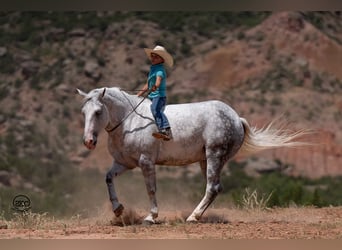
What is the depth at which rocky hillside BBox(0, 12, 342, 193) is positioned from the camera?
2970 centimetres

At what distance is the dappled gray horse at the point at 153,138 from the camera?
39.5 feet

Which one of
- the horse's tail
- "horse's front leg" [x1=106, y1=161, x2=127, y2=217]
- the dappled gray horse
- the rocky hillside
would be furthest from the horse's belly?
the rocky hillside

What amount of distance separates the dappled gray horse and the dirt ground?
19.5 inches

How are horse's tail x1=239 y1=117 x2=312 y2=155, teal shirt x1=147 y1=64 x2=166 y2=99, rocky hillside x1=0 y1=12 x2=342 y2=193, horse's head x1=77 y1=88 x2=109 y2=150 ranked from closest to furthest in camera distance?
1. horse's head x1=77 y1=88 x2=109 y2=150
2. teal shirt x1=147 y1=64 x2=166 y2=99
3. horse's tail x1=239 y1=117 x2=312 y2=155
4. rocky hillside x1=0 y1=12 x2=342 y2=193

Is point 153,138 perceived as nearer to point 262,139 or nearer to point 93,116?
point 93,116

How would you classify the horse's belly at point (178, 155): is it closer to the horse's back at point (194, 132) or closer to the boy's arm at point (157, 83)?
the horse's back at point (194, 132)

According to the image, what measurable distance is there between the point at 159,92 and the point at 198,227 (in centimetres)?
223

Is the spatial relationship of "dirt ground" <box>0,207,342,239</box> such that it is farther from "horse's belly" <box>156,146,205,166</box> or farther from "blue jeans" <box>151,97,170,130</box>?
"blue jeans" <box>151,97,170,130</box>

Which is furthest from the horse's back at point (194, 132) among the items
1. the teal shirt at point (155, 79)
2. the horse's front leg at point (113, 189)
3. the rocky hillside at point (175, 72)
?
the rocky hillside at point (175, 72)

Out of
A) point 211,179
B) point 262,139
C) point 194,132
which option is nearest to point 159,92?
point 194,132

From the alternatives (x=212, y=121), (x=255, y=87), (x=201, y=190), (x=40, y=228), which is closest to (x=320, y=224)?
(x=212, y=121)

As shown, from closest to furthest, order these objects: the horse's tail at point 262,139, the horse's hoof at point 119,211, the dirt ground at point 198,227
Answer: the dirt ground at point 198,227, the horse's hoof at point 119,211, the horse's tail at point 262,139

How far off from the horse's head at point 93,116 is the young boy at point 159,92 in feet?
2.47

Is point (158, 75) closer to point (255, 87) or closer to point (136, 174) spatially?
point (136, 174)
